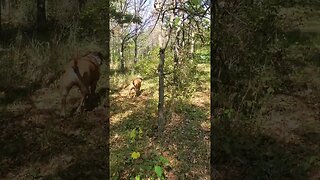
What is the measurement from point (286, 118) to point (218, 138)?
2.36 ft

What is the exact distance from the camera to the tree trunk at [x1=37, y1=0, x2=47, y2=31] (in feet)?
11.1

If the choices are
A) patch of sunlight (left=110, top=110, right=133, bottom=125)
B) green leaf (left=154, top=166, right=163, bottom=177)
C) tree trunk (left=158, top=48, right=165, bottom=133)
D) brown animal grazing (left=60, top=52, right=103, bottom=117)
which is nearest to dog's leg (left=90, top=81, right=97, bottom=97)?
brown animal grazing (left=60, top=52, right=103, bottom=117)

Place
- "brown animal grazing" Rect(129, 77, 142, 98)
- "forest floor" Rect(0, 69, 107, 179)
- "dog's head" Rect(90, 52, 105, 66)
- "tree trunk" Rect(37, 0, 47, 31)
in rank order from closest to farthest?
1. "forest floor" Rect(0, 69, 107, 179)
2. "tree trunk" Rect(37, 0, 47, 31)
3. "dog's head" Rect(90, 52, 105, 66)
4. "brown animal grazing" Rect(129, 77, 142, 98)

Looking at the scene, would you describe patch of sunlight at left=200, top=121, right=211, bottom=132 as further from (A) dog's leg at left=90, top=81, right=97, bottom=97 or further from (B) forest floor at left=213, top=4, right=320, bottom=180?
(A) dog's leg at left=90, top=81, right=97, bottom=97

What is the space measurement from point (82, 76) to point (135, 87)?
1.71ft

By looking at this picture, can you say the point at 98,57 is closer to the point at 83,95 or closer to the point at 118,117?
the point at 83,95

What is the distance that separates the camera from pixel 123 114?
3.64 metres

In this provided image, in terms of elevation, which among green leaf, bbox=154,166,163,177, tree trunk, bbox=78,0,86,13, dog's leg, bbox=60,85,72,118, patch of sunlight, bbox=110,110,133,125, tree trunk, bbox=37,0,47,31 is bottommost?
green leaf, bbox=154,166,163,177

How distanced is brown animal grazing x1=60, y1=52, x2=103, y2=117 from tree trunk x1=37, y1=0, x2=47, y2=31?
412 mm

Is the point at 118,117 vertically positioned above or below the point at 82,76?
below

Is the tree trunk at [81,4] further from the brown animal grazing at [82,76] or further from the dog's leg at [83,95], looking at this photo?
the dog's leg at [83,95]

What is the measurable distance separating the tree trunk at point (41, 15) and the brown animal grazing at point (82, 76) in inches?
16.2

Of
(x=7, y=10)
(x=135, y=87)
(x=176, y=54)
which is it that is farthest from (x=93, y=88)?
(x=7, y=10)

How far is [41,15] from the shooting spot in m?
3.39
